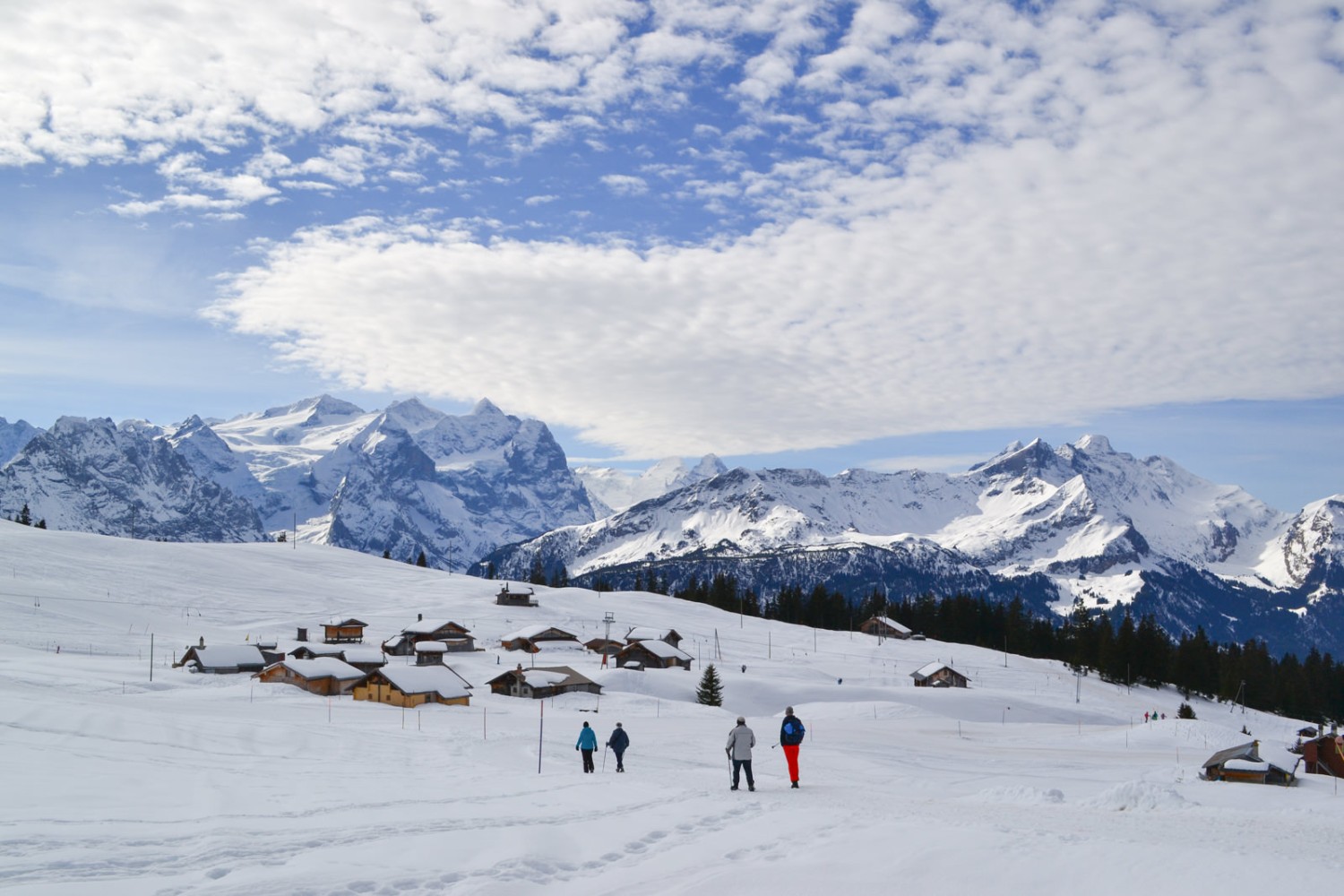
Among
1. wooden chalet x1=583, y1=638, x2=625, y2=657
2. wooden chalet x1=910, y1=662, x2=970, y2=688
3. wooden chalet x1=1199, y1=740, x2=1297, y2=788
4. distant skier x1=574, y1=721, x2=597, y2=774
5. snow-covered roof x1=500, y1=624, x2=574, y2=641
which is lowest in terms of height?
wooden chalet x1=910, y1=662, x2=970, y2=688

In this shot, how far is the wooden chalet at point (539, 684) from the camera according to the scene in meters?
63.4

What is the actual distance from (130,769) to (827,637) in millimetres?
101586

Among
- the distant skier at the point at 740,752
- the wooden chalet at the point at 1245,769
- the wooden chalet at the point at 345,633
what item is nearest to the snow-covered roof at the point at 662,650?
the wooden chalet at the point at 345,633

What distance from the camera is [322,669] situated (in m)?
59.4

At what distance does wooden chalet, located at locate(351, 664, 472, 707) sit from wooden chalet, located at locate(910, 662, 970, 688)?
43750 millimetres

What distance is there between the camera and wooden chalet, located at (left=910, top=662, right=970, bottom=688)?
84.9m

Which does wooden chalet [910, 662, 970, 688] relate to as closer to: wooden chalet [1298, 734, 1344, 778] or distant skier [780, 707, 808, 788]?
wooden chalet [1298, 734, 1344, 778]

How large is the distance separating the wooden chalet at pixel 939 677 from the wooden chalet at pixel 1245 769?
47137 millimetres

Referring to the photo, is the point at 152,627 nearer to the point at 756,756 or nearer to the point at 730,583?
the point at 756,756

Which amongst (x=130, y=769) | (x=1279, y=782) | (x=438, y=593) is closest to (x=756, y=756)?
(x=130, y=769)

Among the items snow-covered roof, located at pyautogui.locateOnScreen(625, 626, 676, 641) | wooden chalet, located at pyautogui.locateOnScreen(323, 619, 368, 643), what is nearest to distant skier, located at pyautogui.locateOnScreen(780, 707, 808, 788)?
snow-covered roof, located at pyautogui.locateOnScreen(625, 626, 676, 641)

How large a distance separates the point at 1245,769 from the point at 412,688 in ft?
133

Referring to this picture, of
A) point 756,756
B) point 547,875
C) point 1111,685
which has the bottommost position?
point 1111,685

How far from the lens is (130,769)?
19.0 metres
